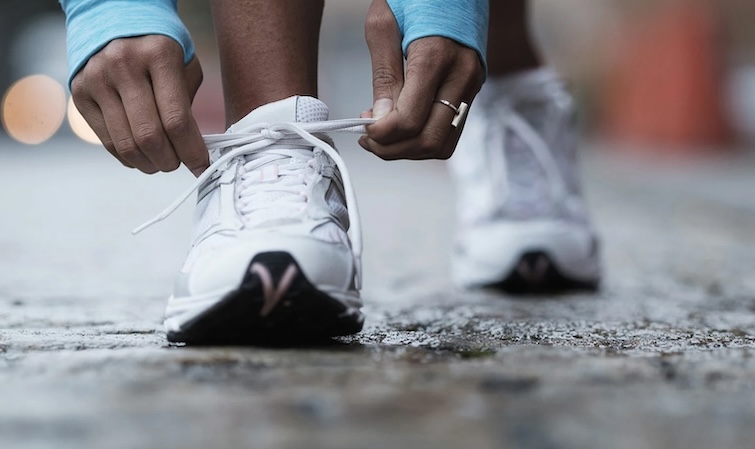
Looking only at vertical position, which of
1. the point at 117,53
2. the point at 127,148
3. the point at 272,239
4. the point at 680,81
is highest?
the point at 680,81

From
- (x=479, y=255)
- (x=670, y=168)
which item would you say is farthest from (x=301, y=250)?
(x=670, y=168)

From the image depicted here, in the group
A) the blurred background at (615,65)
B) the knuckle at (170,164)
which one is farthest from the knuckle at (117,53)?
the blurred background at (615,65)

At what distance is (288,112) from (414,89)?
17 cm

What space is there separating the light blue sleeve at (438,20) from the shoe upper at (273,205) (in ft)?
0.47

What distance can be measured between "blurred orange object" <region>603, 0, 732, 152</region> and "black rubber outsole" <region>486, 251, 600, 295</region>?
7.91 meters

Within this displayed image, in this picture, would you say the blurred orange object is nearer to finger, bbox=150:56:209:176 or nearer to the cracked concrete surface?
the cracked concrete surface

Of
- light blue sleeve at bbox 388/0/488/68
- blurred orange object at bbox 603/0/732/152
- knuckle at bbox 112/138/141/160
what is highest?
blurred orange object at bbox 603/0/732/152

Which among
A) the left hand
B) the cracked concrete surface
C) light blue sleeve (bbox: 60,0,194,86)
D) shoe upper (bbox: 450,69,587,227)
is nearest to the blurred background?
shoe upper (bbox: 450,69,587,227)

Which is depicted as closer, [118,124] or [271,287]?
[271,287]

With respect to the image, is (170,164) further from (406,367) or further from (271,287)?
(406,367)

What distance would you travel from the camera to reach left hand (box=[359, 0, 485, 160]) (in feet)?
3.36

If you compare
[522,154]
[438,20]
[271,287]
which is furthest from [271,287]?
[522,154]

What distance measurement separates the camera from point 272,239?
0.97 metres

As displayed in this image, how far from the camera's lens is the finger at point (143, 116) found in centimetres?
103
